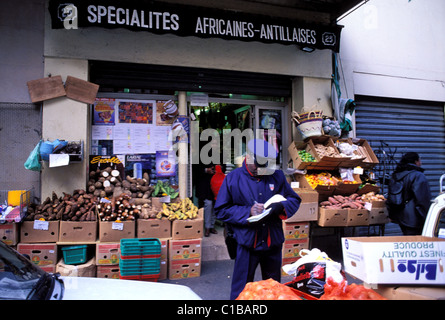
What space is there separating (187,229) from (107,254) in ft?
4.42

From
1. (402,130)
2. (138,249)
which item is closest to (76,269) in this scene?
(138,249)

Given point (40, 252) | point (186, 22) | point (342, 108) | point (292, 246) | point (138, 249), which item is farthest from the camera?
point (342, 108)

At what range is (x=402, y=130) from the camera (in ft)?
28.3

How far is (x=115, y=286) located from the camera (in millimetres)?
2506

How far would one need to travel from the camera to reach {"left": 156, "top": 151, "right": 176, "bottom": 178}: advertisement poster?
669cm

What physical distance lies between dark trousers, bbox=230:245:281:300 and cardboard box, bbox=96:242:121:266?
2464 millimetres

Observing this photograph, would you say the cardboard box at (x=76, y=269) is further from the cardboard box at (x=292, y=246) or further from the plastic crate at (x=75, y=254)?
the cardboard box at (x=292, y=246)

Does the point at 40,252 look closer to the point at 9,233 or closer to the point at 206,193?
the point at 9,233

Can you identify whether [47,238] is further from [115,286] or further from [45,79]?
[115,286]

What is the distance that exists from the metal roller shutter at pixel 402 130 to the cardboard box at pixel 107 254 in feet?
20.8

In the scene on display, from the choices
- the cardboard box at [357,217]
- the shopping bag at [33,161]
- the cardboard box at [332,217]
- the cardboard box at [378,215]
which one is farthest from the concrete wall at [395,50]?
the shopping bag at [33,161]

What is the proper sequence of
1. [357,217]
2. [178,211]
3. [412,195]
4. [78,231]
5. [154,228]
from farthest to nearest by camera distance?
[357,217]
[178,211]
[412,195]
[154,228]
[78,231]

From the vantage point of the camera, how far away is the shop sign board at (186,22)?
18.1ft
